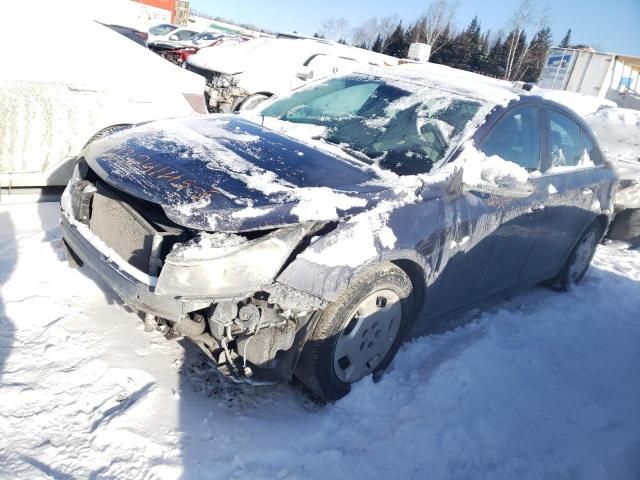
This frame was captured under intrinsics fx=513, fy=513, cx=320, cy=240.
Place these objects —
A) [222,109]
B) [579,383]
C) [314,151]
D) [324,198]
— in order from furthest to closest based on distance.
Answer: [222,109], [579,383], [314,151], [324,198]

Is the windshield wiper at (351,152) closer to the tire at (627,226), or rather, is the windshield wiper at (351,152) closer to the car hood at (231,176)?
the car hood at (231,176)

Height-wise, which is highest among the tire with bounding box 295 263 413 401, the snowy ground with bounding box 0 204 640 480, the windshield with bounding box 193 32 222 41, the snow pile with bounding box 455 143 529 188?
the windshield with bounding box 193 32 222 41

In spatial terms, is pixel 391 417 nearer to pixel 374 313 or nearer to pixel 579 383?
pixel 374 313

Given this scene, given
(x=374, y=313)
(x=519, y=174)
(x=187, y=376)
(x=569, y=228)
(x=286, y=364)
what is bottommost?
(x=187, y=376)

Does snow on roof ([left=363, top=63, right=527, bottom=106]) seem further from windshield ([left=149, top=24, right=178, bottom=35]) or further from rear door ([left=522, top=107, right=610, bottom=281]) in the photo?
windshield ([left=149, top=24, right=178, bottom=35])

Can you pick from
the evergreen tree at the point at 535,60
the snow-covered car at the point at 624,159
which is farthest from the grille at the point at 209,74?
the evergreen tree at the point at 535,60

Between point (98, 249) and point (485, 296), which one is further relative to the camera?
point (485, 296)

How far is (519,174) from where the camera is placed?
319cm

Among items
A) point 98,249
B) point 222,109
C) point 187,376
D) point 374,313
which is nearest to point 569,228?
point 374,313

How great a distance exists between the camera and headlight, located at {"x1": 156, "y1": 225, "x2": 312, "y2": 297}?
2152mm

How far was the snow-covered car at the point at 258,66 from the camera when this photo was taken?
29.8 feet

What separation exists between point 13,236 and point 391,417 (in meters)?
3.01

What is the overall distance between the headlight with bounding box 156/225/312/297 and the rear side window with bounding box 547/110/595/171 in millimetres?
2601

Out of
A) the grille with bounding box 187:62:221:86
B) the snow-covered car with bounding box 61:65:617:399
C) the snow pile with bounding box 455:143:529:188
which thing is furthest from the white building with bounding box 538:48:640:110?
the snow pile with bounding box 455:143:529:188
